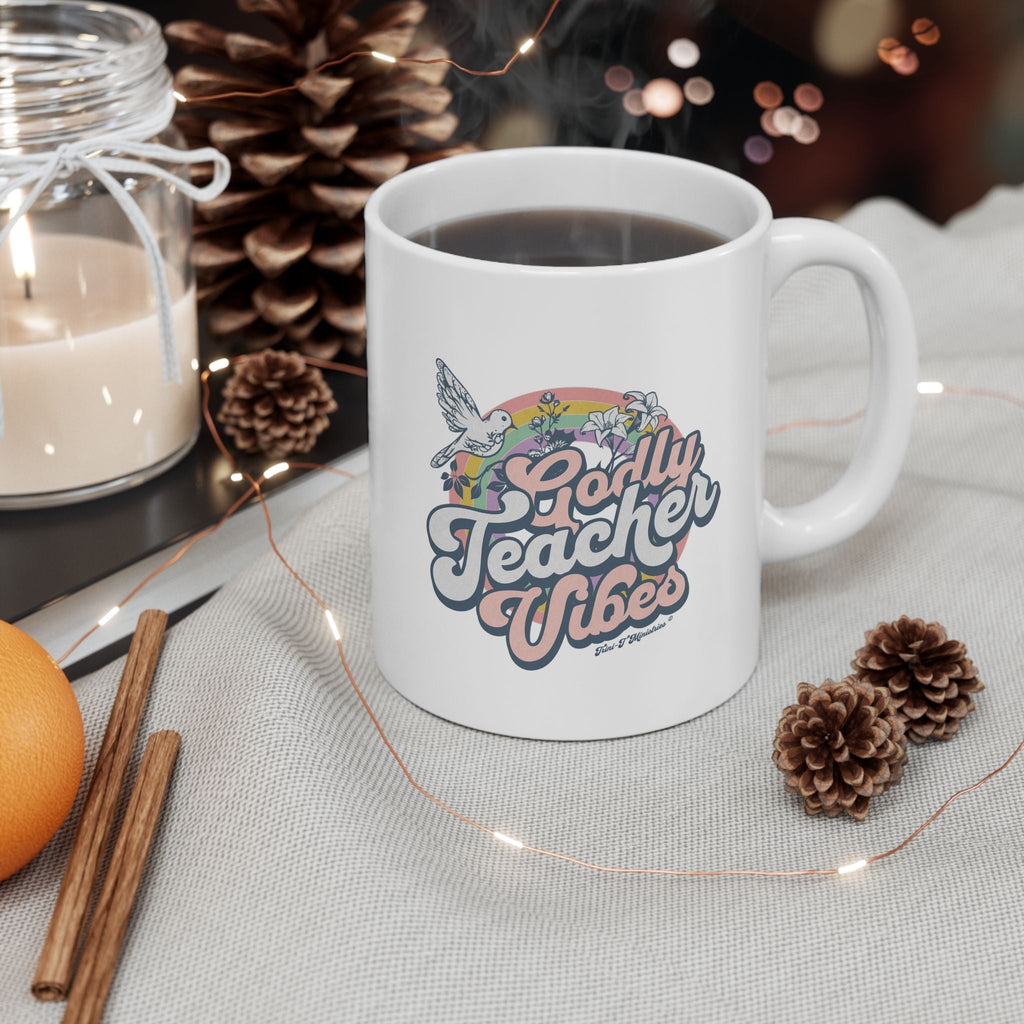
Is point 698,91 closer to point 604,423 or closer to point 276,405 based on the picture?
point 276,405

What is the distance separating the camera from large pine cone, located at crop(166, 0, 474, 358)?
82 centimetres

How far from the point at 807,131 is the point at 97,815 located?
92 cm

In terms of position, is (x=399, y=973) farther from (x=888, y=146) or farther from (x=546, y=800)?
(x=888, y=146)

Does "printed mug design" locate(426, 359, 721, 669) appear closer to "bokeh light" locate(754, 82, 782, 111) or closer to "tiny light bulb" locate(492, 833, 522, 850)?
"tiny light bulb" locate(492, 833, 522, 850)

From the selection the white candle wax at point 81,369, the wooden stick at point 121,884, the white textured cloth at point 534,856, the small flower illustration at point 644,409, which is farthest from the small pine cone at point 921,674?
the white candle wax at point 81,369

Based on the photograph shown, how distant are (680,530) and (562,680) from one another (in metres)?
0.08

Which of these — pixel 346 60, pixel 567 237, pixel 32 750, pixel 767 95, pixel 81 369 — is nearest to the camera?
pixel 32 750

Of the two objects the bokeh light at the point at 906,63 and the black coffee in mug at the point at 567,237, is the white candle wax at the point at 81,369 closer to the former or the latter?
the black coffee in mug at the point at 567,237

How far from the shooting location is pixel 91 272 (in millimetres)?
726

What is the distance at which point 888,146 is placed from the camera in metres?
1.21

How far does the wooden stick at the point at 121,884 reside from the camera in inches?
16.7

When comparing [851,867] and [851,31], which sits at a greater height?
[851,31]

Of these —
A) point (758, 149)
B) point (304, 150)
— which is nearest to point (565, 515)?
point (304, 150)

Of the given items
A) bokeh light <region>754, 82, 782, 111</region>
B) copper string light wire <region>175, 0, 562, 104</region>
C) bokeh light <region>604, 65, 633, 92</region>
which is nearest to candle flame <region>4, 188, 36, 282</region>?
copper string light wire <region>175, 0, 562, 104</region>
